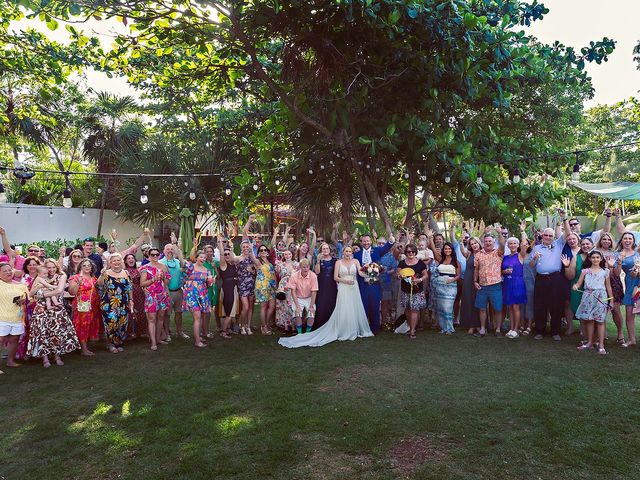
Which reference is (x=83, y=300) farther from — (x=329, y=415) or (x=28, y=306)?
(x=329, y=415)

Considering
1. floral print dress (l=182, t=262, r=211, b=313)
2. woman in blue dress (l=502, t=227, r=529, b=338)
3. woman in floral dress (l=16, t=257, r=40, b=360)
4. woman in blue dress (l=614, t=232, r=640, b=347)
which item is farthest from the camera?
woman in blue dress (l=502, t=227, r=529, b=338)

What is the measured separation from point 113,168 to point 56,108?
2803 millimetres

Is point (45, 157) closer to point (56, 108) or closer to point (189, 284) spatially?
point (56, 108)

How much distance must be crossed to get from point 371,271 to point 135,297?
3.74 meters

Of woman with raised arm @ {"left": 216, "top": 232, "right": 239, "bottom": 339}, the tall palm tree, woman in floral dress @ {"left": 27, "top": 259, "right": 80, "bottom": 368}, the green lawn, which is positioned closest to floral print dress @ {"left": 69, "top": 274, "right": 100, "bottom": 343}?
woman in floral dress @ {"left": 27, "top": 259, "right": 80, "bottom": 368}

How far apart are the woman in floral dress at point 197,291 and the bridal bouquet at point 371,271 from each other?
8.04 feet

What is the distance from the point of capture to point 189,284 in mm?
6938

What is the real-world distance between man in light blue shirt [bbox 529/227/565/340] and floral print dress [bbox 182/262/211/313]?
197 inches

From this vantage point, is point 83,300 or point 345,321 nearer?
point 83,300

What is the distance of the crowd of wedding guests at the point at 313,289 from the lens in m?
6.19

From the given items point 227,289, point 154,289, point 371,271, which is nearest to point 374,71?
point 371,271

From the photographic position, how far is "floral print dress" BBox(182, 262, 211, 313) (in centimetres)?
686

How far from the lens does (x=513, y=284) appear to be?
7.10 m

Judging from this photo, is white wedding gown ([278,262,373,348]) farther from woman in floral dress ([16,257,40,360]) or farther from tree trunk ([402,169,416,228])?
tree trunk ([402,169,416,228])
